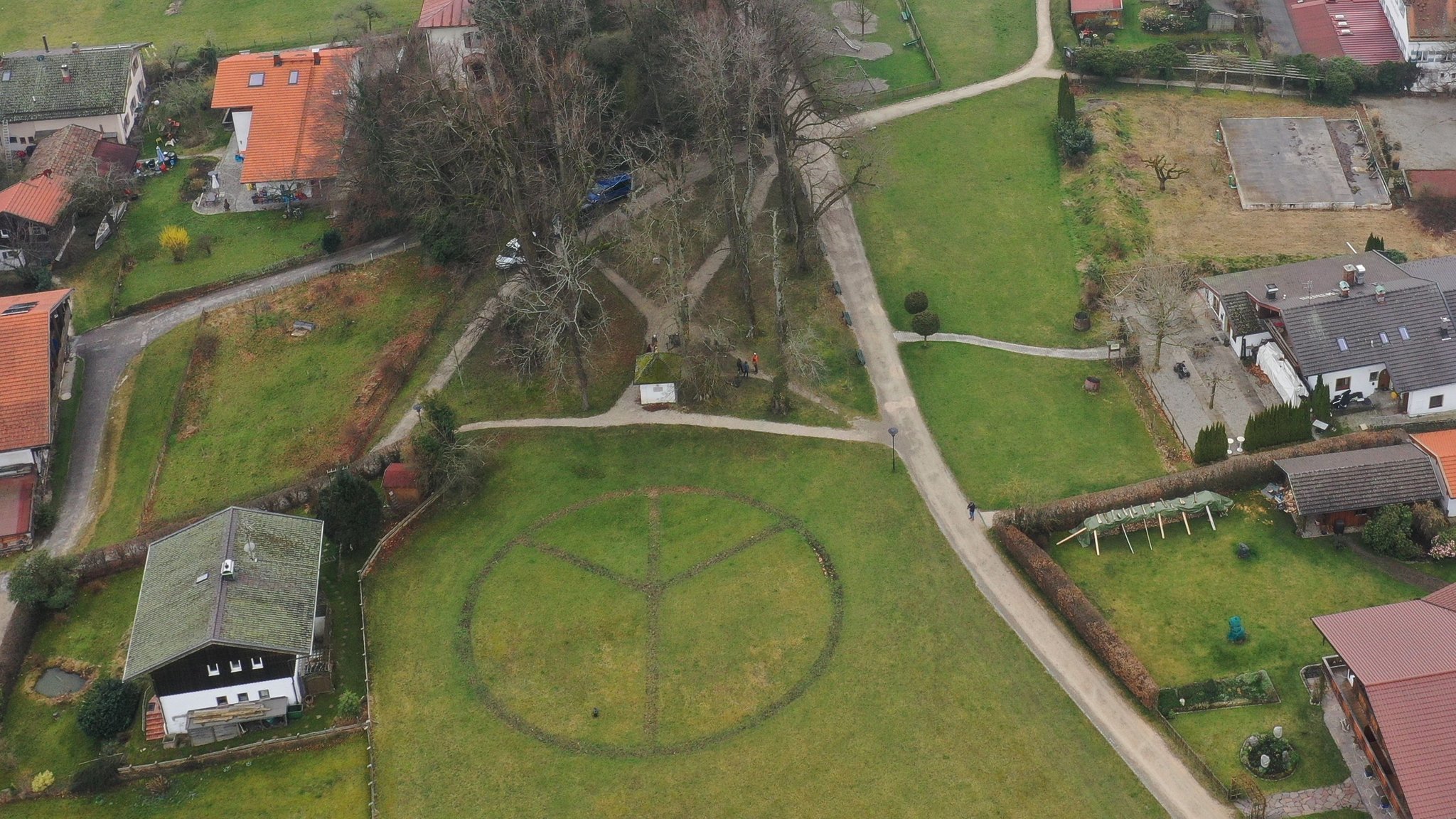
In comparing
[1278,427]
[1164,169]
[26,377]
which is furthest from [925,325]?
[26,377]

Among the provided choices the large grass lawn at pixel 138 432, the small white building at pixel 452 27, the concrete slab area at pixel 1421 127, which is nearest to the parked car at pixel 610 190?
the small white building at pixel 452 27

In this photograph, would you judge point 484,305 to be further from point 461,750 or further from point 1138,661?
point 1138,661

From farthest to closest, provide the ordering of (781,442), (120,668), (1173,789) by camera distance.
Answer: (781,442)
(120,668)
(1173,789)

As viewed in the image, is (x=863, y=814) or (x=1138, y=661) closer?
(x=863, y=814)

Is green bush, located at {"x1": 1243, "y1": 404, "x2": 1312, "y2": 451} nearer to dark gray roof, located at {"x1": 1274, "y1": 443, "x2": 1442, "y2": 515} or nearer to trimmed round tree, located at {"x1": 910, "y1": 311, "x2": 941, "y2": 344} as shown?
dark gray roof, located at {"x1": 1274, "y1": 443, "x2": 1442, "y2": 515}

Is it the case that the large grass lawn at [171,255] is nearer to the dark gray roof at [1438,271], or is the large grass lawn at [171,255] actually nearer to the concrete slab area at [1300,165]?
the concrete slab area at [1300,165]

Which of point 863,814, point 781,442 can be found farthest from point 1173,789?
point 781,442

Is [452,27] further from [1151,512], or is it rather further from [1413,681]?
[1413,681]
